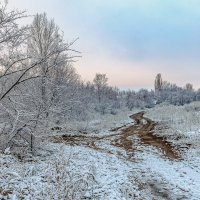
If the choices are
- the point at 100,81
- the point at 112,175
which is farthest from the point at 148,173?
the point at 100,81

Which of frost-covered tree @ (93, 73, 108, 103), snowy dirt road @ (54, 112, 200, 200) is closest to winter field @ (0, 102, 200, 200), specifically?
snowy dirt road @ (54, 112, 200, 200)

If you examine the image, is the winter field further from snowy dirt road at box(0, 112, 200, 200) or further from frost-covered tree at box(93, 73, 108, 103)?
frost-covered tree at box(93, 73, 108, 103)

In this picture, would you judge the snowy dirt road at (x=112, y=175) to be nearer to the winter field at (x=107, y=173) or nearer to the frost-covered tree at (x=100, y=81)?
the winter field at (x=107, y=173)

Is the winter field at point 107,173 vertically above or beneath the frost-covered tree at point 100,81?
beneath

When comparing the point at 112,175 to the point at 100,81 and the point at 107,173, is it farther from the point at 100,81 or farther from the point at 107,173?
the point at 100,81

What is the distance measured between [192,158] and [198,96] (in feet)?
284

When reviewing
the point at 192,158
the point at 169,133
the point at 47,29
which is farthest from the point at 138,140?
the point at 47,29

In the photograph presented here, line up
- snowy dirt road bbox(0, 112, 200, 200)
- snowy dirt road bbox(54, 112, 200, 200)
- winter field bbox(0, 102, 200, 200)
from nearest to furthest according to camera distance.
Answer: winter field bbox(0, 102, 200, 200), snowy dirt road bbox(0, 112, 200, 200), snowy dirt road bbox(54, 112, 200, 200)

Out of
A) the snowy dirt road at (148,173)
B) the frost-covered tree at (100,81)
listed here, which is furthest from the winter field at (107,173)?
the frost-covered tree at (100,81)

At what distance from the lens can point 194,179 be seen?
1200cm

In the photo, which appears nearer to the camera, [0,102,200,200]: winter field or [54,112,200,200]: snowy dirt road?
[0,102,200,200]: winter field

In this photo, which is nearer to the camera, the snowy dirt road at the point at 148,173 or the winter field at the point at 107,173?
the winter field at the point at 107,173

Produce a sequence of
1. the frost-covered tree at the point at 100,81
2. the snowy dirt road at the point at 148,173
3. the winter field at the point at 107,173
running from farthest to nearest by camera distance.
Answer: the frost-covered tree at the point at 100,81
the snowy dirt road at the point at 148,173
the winter field at the point at 107,173

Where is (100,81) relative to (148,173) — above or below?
above
